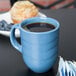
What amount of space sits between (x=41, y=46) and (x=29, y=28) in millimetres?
62

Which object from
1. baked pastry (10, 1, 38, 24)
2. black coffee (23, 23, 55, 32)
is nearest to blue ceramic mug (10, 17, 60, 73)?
black coffee (23, 23, 55, 32)

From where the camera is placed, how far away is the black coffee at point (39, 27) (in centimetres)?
48

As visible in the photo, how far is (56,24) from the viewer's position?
486 mm

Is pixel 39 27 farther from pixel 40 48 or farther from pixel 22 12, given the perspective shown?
pixel 22 12

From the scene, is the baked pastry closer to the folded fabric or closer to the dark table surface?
the dark table surface

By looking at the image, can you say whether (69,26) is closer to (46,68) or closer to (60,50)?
(60,50)

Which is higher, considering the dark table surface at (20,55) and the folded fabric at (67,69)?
the folded fabric at (67,69)

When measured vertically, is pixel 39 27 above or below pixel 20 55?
above

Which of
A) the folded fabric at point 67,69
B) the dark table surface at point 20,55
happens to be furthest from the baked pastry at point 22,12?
the folded fabric at point 67,69

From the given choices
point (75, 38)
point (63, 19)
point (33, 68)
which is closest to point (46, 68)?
point (33, 68)

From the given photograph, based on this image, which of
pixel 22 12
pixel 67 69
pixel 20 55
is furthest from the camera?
pixel 22 12

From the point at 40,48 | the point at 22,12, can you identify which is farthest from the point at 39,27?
the point at 22,12

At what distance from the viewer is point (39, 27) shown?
19.3 inches

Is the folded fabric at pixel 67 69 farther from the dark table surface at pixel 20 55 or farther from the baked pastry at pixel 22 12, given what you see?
the baked pastry at pixel 22 12
